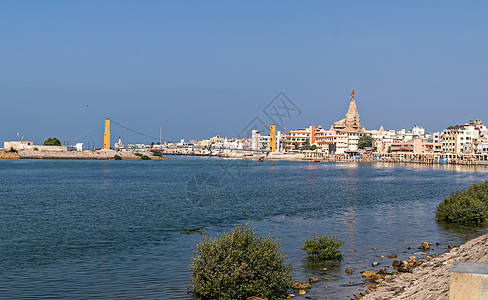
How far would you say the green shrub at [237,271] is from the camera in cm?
1098

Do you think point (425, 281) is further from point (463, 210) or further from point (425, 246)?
point (463, 210)

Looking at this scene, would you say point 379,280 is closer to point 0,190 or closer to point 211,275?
point 211,275

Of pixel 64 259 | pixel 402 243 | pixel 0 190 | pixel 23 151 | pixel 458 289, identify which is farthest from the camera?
pixel 23 151

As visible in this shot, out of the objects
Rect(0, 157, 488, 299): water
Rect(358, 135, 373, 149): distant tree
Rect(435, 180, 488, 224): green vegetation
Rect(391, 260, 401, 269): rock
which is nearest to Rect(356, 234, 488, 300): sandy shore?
Rect(391, 260, 401, 269): rock

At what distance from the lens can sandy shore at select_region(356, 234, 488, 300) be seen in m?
9.92

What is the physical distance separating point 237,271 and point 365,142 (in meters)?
161

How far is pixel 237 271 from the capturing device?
11.0 m

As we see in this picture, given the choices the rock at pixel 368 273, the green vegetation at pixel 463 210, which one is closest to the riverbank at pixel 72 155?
the green vegetation at pixel 463 210

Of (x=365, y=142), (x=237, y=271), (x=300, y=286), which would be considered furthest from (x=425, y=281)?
(x=365, y=142)

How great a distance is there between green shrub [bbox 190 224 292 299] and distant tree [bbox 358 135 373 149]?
6305 inches

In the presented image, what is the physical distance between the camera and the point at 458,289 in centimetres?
614

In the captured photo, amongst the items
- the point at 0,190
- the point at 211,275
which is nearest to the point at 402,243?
the point at 211,275

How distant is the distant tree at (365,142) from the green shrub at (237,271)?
160151 mm

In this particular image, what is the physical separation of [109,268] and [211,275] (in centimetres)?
463
